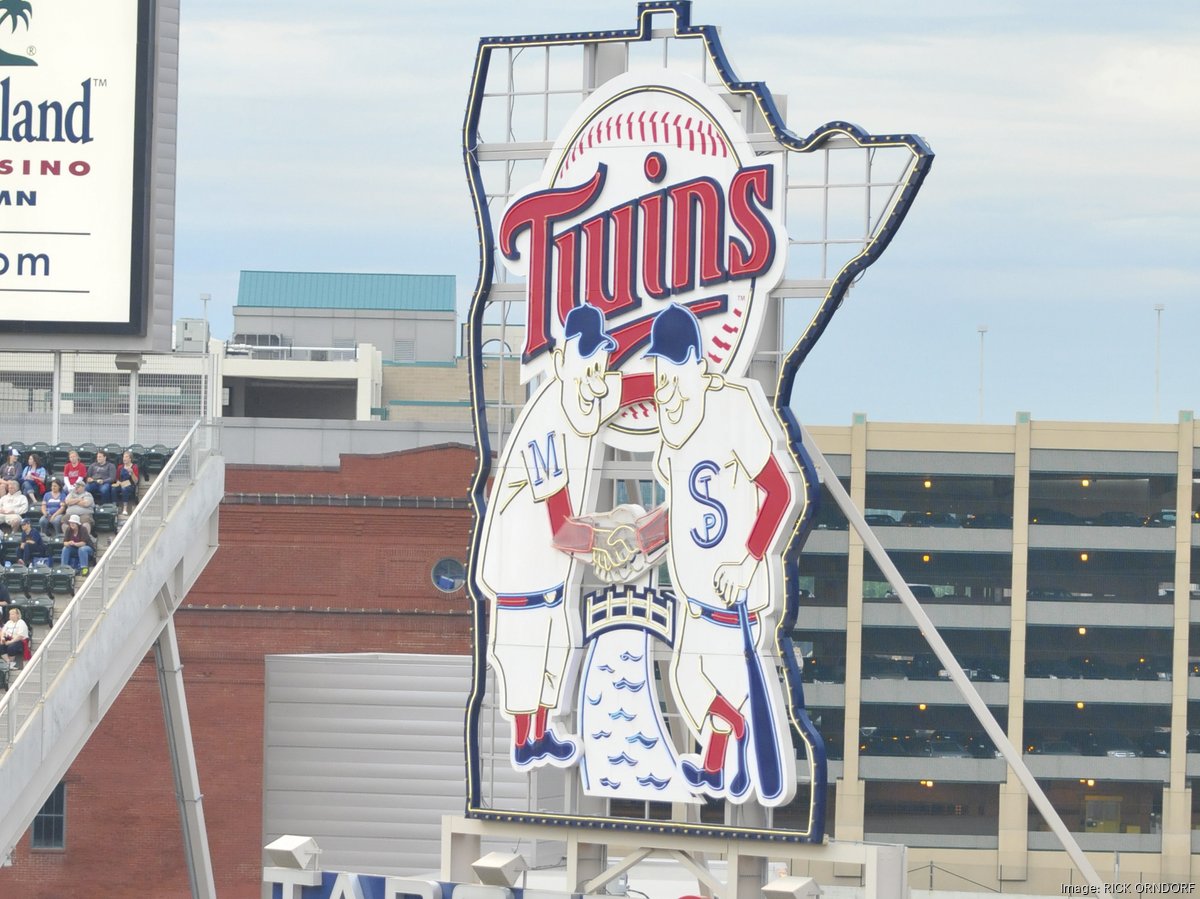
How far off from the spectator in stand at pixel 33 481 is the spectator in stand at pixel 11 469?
0.34 feet

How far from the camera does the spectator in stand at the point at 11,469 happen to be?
3906 cm

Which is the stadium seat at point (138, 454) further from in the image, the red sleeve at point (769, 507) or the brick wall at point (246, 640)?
the red sleeve at point (769, 507)

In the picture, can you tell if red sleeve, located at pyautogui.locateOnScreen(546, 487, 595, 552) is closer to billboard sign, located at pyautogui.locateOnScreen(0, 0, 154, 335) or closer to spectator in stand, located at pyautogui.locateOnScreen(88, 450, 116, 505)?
spectator in stand, located at pyautogui.locateOnScreen(88, 450, 116, 505)

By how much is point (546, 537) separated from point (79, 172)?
520 inches

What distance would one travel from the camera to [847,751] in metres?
78.4

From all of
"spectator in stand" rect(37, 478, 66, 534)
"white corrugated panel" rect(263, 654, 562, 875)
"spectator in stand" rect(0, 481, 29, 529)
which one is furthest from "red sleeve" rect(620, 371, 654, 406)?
"white corrugated panel" rect(263, 654, 562, 875)

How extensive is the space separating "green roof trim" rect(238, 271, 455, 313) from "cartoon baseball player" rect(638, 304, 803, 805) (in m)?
78.5

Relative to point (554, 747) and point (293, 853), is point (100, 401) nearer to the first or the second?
point (293, 853)

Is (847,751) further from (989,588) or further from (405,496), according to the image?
(405,496)

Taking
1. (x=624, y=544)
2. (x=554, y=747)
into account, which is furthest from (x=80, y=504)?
(x=624, y=544)

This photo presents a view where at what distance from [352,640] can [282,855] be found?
22947mm

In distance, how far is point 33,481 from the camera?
3897cm

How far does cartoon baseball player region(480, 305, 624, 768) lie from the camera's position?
3036cm

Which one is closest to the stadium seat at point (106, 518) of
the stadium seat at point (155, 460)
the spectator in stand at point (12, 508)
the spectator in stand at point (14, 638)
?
the spectator in stand at point (12, 508)
